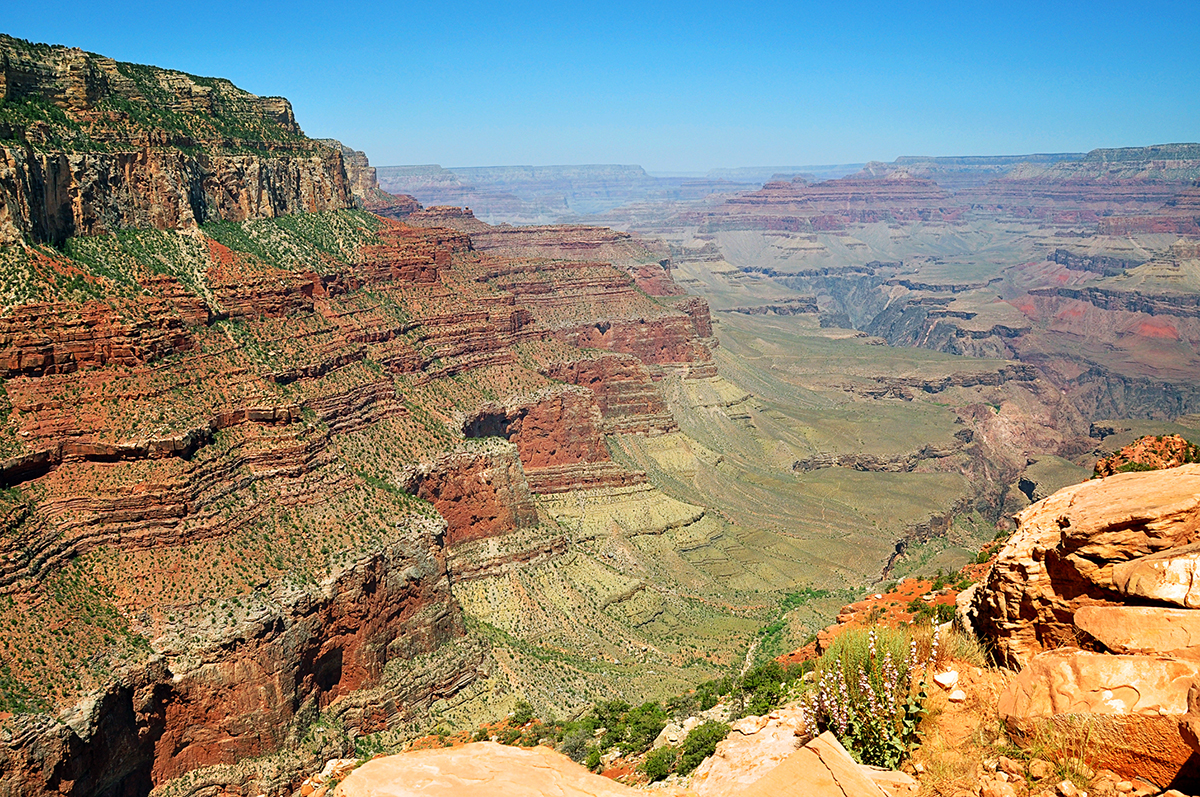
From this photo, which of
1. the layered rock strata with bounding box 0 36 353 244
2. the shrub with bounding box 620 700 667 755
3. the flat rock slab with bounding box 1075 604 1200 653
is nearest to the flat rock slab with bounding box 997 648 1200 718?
the flat rock slab with bounding box 1075 604 1200 653

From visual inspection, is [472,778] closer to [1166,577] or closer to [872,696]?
[872,696]

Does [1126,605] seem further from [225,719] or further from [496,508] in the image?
[496,508]

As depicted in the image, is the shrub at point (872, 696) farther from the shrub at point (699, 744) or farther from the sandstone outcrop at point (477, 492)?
the sandstone outcrop at point (477, 492)

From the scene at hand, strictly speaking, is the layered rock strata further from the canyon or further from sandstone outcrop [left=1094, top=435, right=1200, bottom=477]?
sandstone outcrop [left=1094, top=435, right=1200, bottom=477]

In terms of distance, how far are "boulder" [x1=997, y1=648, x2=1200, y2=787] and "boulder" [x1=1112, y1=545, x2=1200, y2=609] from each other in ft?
3.63

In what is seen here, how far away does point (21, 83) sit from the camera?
6044cm

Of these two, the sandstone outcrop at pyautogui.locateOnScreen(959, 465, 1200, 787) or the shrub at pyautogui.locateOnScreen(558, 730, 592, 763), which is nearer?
the sandstone outcrop at pyautogui.locateOnScreen(959, 465, 1200, 787)

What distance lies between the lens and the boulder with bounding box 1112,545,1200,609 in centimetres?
1527

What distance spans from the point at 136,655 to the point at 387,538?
59.4ft

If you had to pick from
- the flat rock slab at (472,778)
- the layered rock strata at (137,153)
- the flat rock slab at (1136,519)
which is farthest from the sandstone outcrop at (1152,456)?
the layered rock strata at (137,153)

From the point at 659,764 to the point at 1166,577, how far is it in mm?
20447

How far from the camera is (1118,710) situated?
48.9ft

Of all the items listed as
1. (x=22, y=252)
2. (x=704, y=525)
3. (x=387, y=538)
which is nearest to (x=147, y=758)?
(x=387, y=538)

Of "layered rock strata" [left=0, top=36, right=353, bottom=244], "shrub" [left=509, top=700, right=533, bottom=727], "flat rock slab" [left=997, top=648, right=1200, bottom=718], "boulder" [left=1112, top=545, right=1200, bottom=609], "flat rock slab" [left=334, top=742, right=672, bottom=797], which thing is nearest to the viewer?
"flat rock slab" [left=997, top=648, right=1200, bottom=718]
